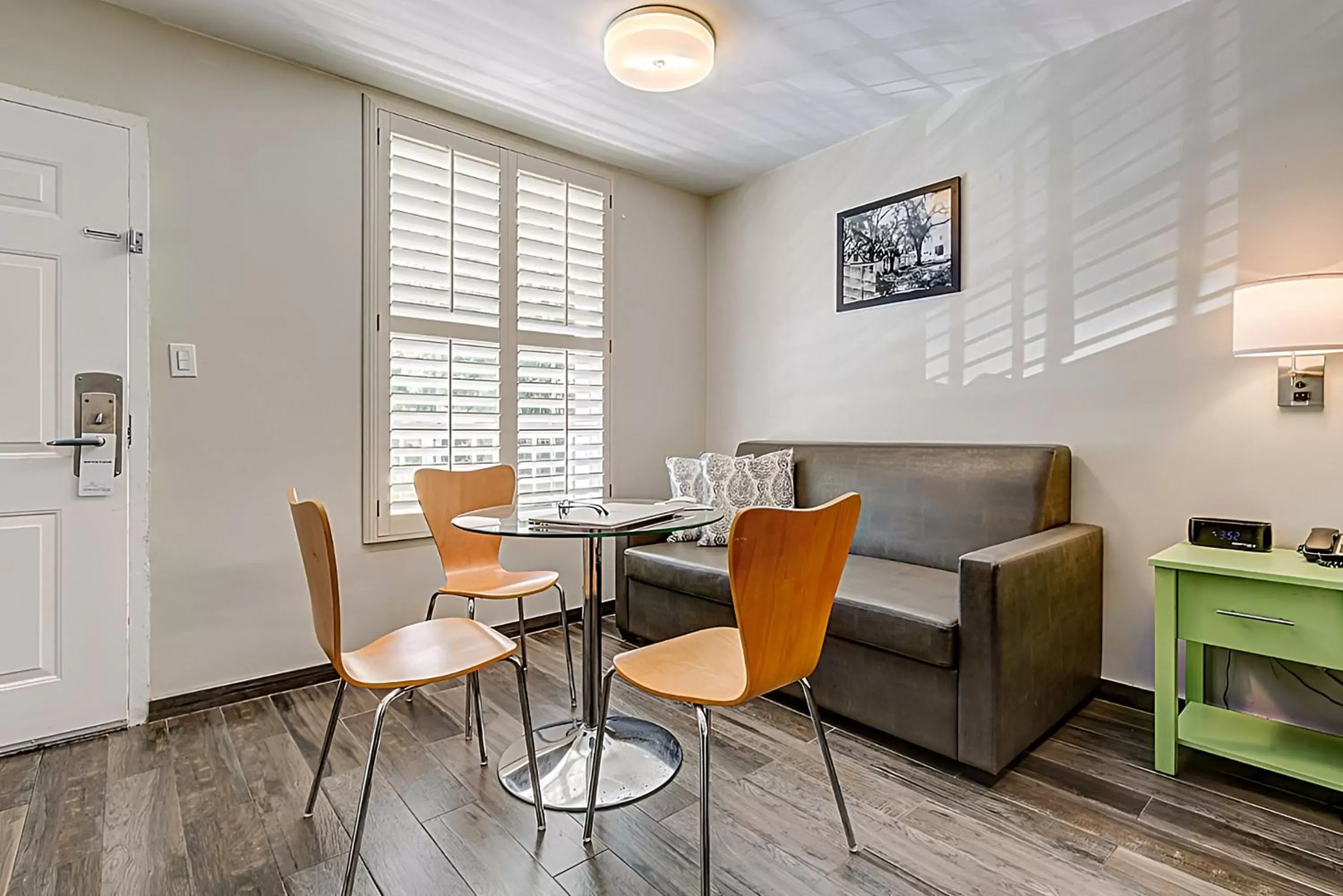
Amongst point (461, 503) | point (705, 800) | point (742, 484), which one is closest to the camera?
point (705, 800)

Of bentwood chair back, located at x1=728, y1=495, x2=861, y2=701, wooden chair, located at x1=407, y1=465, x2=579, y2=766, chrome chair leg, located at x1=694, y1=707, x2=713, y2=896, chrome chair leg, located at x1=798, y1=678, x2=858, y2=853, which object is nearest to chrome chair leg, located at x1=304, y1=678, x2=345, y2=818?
wooden chair, located at x1=407, y1=465, x2=579, y2=766

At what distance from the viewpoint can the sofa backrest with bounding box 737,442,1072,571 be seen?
2457 millimetres

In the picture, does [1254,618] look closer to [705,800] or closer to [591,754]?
[705,800]

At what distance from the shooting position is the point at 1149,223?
2375 millimetres

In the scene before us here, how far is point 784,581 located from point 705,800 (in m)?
0.47

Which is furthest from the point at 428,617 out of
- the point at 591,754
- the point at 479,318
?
the point at 479,318

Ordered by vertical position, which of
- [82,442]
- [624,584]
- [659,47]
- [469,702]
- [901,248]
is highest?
[659,47]

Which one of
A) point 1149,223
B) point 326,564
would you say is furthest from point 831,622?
point 1149,223

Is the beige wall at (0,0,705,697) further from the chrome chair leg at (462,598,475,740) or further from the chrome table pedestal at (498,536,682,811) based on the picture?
the chrome table pedestal at (498,536,682,811)

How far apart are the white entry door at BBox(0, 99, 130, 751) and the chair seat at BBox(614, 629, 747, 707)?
1.90m

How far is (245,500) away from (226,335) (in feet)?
2.04

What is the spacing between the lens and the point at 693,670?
5.21ft

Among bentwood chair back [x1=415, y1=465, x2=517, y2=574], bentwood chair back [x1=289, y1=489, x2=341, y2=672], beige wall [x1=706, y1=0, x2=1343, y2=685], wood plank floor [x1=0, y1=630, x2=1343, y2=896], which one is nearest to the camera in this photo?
bentwood chair back [x1=289, y1=489, x2=341, y2=672]

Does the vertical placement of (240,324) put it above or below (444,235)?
below
